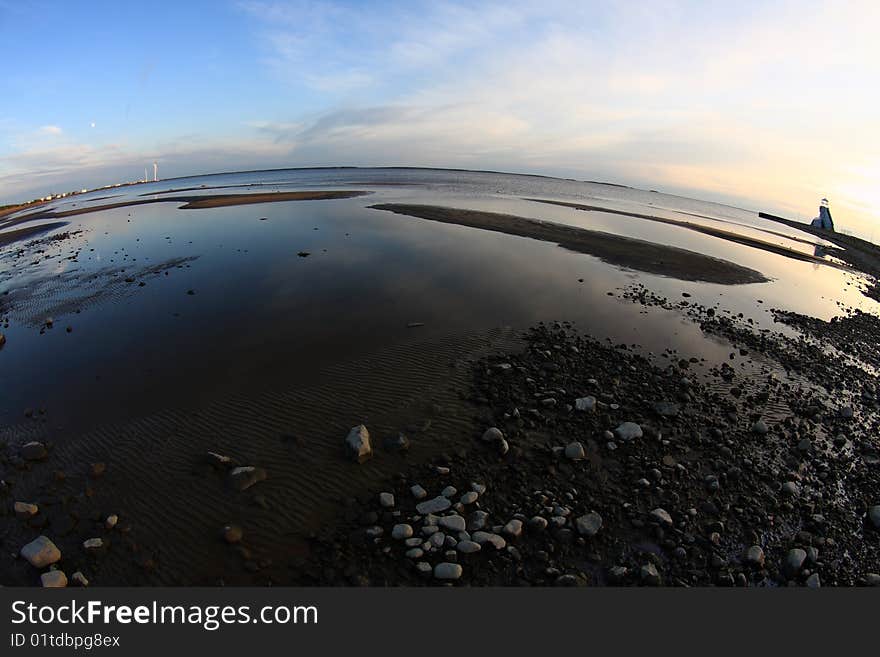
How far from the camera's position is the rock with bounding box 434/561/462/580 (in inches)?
215

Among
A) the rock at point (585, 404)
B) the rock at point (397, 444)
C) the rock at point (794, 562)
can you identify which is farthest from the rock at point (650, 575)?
the rock at point (397, 444)

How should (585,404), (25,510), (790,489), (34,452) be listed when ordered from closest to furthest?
(25,510) → (790,489) → (34,452) → (585,404)

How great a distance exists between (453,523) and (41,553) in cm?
611

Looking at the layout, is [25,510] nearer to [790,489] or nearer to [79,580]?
[79,580]

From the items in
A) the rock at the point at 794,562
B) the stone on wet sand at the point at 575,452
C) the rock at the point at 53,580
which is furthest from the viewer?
the stone on wet sand at the point at 575,452

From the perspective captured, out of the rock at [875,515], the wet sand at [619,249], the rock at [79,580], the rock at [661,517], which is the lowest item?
the rock at [875,515]

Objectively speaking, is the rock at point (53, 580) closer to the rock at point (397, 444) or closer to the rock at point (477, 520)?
the rock at point (397, 444)

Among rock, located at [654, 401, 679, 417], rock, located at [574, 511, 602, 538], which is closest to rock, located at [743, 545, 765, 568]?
rock, located at [574, 511, 602, 538]

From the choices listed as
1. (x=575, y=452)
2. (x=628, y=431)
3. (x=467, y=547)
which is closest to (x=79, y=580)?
(x=467, y=547)

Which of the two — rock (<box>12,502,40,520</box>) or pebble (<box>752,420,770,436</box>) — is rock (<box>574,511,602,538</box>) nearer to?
pebble (<box>752,420,770,436</box>)

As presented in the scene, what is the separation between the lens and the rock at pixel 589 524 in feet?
20.6

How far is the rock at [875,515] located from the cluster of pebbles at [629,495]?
0.06 feet

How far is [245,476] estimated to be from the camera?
23.6 ft

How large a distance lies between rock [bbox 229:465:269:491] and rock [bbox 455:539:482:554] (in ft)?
12.9
